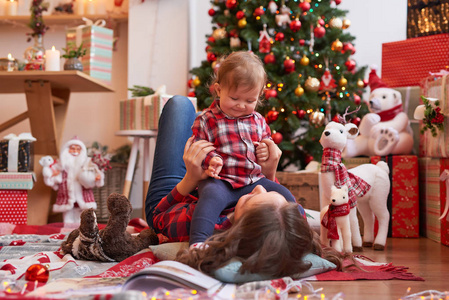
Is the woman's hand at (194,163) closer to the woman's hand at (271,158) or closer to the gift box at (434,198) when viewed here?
the woman's hand at (271,158)

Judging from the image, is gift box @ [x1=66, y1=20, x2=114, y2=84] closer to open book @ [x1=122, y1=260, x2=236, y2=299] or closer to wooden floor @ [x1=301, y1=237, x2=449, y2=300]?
wooden floor @ [x1=301, y1=237, x2=449, y2=300]

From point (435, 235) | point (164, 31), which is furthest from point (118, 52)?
point (435, 235)

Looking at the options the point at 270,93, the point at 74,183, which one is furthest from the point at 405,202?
the point at 74,183

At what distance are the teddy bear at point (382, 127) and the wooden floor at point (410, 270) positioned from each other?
525 mm

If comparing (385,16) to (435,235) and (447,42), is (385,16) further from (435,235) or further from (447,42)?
(435,235)

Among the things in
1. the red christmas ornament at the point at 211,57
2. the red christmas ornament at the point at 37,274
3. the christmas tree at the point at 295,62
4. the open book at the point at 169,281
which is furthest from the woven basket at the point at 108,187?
the open book at the point at 169,281

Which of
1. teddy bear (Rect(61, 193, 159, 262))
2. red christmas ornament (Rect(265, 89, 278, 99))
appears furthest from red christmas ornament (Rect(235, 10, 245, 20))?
teddy bear (Rect(61, 193, 159, 262))

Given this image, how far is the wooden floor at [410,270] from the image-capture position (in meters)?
1.18

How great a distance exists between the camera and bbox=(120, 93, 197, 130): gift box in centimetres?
287

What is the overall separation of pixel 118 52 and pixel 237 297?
11.2 ft

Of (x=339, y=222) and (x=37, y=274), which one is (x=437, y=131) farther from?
(x=37, y=274)

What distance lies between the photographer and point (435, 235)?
7.79 feet

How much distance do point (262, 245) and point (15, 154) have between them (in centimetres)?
187

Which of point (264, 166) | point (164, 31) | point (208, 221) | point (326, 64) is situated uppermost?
point (164, 31)
